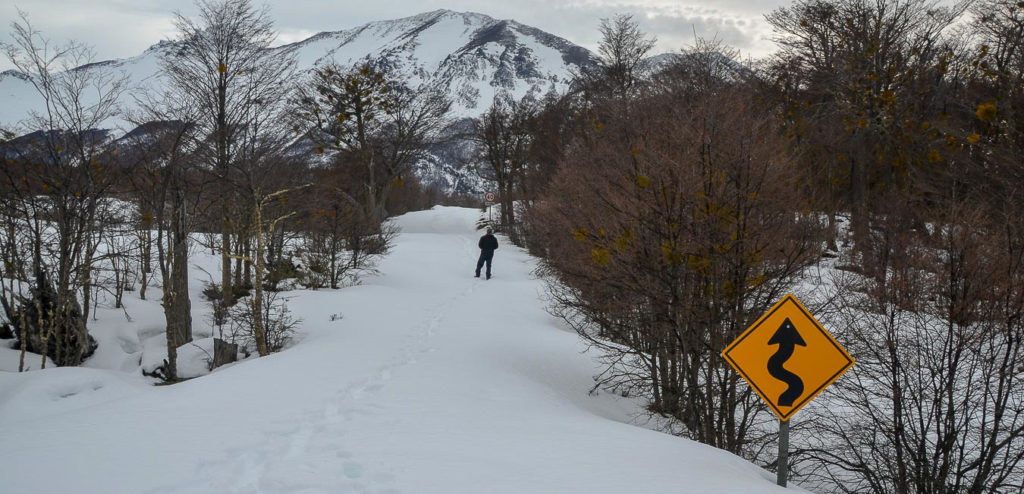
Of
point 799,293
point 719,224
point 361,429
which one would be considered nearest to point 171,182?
point 361,429

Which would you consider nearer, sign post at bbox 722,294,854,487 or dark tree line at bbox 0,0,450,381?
sign post at bbox 722,294,854,487

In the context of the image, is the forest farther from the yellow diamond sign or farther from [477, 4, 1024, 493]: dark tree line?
the yellow diamond sign

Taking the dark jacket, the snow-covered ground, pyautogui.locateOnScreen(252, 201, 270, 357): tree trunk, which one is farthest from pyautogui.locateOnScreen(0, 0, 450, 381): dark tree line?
the dark jacket

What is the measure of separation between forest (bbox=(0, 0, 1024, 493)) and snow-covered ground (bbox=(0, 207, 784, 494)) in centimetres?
178

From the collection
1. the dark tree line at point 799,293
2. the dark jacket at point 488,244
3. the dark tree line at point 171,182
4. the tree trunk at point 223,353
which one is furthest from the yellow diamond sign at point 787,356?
the dark jacket at point 488,244

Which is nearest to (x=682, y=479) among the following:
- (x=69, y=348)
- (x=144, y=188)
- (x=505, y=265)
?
(x=144, y=188)

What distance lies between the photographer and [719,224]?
7.49m

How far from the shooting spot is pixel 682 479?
15.2 feet

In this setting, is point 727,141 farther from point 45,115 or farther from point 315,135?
point 315,135

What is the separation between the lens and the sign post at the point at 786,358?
180 inches

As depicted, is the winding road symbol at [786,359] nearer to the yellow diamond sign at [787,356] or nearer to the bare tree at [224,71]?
the yellow diamond sign at [787,356]

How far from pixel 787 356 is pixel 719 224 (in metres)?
3.05

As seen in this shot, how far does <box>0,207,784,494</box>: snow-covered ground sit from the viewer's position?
174 inches

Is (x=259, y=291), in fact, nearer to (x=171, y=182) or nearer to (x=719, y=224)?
(x=171, y=182)
